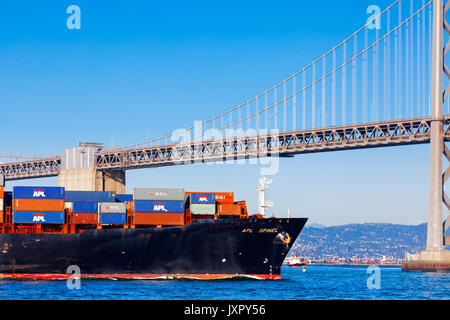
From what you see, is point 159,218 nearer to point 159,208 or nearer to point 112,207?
point 159,208

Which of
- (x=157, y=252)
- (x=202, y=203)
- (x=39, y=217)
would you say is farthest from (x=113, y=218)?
(x=202, y=203)

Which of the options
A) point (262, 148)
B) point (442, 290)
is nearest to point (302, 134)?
point (262, 148)

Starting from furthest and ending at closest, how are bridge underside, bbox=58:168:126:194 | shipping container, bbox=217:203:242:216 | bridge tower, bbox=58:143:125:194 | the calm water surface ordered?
bridge tower, bbox=58:143:125:194 < bridge underside, bbox=58:168:126:194 < shipping container, bbox=217:203:242:216 < the calm water surface

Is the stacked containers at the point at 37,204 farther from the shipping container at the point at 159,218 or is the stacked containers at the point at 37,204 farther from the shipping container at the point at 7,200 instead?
the shipping container at the point at 159,218

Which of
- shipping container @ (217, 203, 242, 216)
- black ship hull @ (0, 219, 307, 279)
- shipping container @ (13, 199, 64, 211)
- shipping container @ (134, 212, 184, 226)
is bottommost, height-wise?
black ship hull @ (0, 219, 307, 279)

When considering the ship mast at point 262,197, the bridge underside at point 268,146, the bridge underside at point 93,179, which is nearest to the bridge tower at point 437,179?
the bridge underside at point 268,146

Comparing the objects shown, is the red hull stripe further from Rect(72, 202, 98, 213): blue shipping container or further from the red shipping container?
the red shipping container

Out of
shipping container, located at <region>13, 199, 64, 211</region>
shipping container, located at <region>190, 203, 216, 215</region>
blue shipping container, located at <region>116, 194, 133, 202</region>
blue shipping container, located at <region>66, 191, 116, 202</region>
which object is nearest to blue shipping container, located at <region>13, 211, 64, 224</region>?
shipping container, located at <region>13, 199, 64, 211</region>
